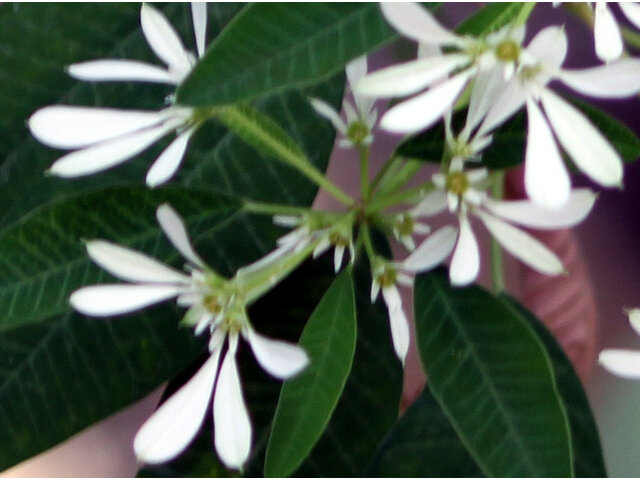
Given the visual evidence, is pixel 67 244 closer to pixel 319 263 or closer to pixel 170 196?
pixel 170 196

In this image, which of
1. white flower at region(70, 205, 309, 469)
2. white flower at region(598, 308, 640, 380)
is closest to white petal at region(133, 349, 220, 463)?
white flower at region(70, 205, 309, 469)

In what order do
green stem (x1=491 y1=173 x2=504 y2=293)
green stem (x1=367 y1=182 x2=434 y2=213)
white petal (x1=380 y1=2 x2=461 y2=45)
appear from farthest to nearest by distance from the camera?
green stem (x1=491 y1=173 x2=504 y2=293) → green stem (x1=367 y1=182 x2=434 y2=213) → white petal (x1=380 y1=2 x2=461 y2=45)

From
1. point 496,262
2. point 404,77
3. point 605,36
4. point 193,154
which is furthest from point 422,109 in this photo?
point 496,262

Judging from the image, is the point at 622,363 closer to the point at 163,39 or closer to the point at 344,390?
the point at 344,390

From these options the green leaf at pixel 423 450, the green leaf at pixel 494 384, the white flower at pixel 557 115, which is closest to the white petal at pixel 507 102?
the white flower at pixel 557 115

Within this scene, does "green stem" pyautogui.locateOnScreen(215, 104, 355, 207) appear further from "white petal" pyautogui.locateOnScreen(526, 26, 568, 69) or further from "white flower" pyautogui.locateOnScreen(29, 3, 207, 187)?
"white petal" pyautogui.locateOnScreen(526, 26, 568, 69)

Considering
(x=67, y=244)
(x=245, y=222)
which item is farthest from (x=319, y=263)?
(x=67, y=244)

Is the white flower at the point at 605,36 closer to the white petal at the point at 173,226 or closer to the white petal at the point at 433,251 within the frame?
the white petal at the point at 433,251
